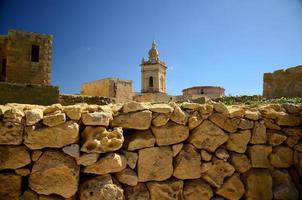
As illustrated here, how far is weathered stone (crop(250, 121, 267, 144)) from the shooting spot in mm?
4156

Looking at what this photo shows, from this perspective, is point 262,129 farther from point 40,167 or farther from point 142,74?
point 142,74

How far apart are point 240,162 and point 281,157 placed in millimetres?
787

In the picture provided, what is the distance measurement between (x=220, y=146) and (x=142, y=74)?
45.7m

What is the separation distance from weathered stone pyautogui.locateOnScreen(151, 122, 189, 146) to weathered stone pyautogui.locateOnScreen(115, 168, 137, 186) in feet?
1.75

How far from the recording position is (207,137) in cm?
386

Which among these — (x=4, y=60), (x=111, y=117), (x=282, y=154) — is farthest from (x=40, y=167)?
(x=4, y=60)

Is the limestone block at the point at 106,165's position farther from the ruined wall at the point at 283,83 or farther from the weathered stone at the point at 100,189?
the ruined wall at the point at 283,83

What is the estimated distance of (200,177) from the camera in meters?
3.84

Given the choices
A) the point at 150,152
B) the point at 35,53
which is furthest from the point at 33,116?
the point at 35,53

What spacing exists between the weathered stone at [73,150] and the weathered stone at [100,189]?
35 centimetres

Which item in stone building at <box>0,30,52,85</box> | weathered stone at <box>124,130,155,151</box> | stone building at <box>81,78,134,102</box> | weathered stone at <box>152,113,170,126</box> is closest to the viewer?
weathered stone at <box>124,130,155,151</box>

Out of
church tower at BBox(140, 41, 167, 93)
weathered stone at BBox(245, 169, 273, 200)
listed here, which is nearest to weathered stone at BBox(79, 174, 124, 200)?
weathered stone at BBox(245, 169, 273, 200)

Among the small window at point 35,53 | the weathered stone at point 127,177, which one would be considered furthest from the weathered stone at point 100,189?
the small window at point 35,53

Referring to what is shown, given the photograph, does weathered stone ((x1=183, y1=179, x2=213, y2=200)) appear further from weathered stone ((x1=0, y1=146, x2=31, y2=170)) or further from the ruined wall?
the ruined wall
